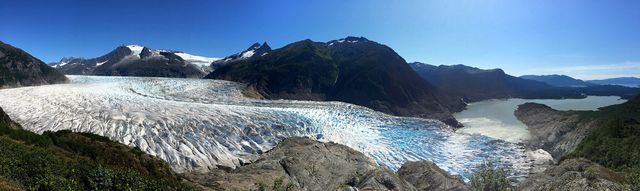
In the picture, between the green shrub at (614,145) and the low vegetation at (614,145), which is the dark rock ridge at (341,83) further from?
the green shrub at (614,145)

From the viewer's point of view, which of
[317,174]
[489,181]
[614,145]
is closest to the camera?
[317,174]

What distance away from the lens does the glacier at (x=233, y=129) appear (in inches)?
2143

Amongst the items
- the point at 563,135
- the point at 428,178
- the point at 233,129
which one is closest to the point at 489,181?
the point at 428,178

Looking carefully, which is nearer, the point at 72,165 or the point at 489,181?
the point at 72,165

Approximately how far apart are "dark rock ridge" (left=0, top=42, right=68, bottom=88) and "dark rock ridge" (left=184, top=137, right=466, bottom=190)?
264 ft

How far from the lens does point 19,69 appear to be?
112 metres

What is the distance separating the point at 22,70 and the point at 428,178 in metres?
110

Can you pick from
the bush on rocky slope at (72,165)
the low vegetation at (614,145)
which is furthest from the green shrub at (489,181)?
the bush on rocky slope at (72,165)

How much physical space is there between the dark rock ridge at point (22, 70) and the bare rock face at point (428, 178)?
92.8m

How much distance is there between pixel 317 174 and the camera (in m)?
47.2

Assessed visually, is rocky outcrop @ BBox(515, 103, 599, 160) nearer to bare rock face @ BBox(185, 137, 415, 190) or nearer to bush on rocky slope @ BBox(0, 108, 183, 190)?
bare rock face @ BBox(185, 137, 415, 190)

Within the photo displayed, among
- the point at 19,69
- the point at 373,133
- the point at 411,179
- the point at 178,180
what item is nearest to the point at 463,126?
the point at 373,133

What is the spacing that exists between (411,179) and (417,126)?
33993mm

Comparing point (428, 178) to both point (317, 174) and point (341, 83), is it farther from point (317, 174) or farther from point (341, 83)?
point (341, 83)
